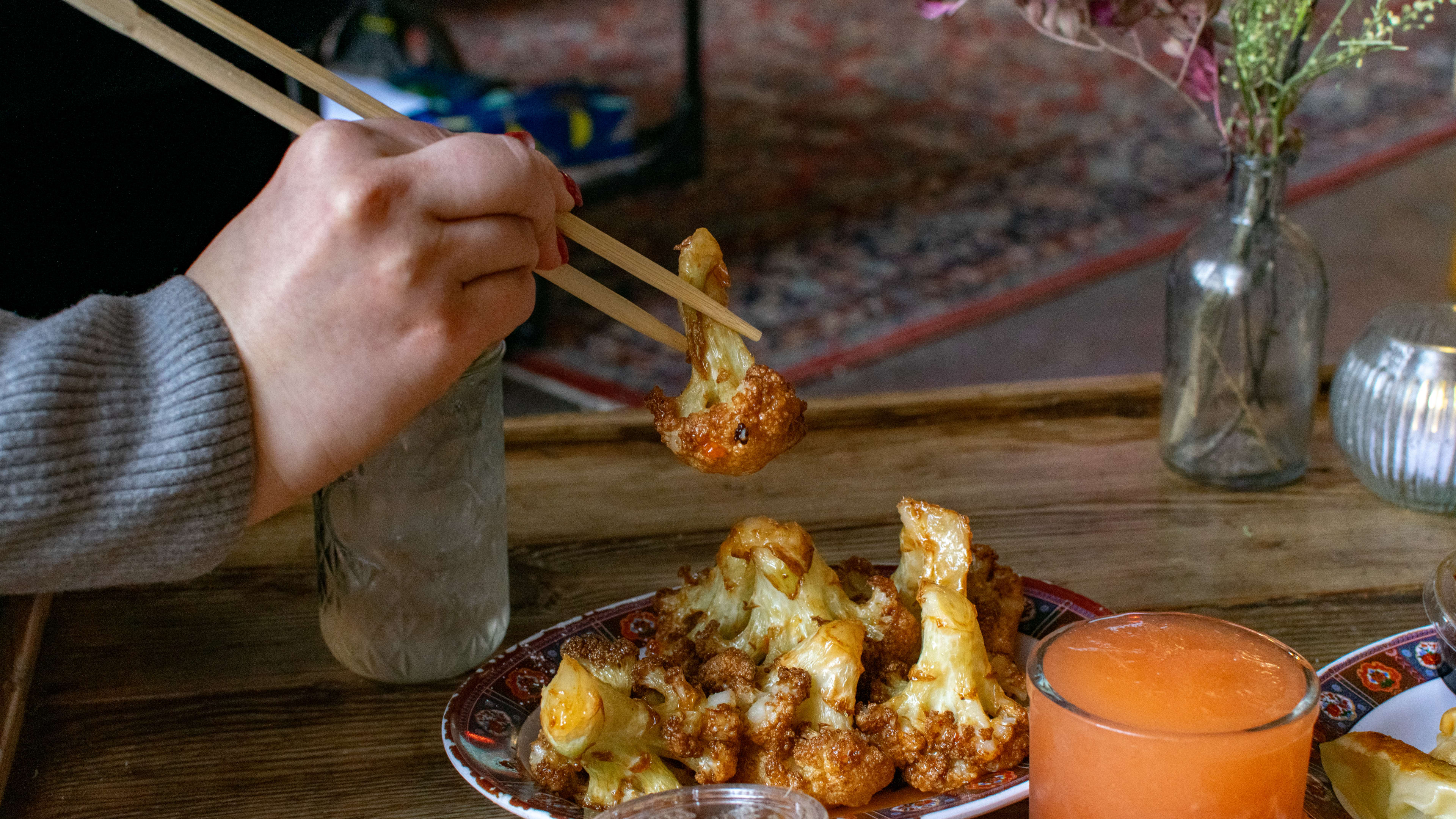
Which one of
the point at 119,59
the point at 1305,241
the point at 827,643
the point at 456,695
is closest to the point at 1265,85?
the point at 1305,241

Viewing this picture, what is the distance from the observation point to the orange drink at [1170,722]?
55 cm

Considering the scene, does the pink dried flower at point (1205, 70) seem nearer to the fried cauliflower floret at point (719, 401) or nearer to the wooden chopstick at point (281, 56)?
the fried cauliflower floret at point (719, 401)

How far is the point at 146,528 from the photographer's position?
2.06 feet

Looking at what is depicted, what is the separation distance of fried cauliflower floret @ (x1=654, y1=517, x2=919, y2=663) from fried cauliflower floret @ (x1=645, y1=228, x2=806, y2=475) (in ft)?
0.14

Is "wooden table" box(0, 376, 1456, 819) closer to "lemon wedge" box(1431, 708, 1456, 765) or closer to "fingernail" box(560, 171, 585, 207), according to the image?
"lemon wedge" box(1431, 708, 1456, 765)

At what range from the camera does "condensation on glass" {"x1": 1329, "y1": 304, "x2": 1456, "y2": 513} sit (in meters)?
0.98

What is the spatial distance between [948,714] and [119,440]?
42 centimetres

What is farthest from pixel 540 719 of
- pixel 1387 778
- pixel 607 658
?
pixel 1387 778

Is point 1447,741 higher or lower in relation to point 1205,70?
lower

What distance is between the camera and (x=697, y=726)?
2.16 ft

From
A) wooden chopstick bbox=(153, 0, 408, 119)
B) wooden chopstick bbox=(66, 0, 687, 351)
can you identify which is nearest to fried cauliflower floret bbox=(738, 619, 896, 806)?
wooden chopstick bbox=(66, 0, 687, 351)

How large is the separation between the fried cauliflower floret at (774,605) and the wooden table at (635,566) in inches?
6.1

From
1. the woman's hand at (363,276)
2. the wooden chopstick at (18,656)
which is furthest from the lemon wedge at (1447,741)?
the wooden chopstick at (18,656)

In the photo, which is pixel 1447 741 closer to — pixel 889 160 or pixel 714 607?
pixel 714 607
